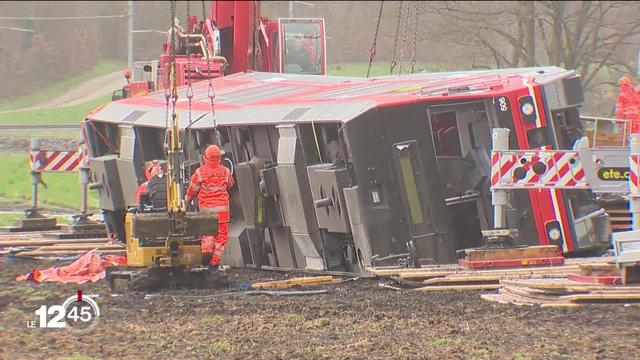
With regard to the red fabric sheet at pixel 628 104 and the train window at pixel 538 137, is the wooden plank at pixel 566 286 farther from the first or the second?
the red fabric sheet at pixel 628 104

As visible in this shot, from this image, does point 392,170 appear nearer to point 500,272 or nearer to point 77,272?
point 500,272

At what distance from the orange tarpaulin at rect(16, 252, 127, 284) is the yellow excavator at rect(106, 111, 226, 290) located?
5.03 ft

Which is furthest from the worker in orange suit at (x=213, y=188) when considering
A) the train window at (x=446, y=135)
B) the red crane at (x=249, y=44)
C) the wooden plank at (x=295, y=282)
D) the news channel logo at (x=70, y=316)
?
the red crane at (x=249, y=44)

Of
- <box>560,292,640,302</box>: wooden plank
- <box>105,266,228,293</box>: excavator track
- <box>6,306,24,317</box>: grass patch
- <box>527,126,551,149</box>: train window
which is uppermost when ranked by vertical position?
<box>527,126,551,149</box>: train window

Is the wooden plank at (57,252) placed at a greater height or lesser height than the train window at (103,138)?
lesser

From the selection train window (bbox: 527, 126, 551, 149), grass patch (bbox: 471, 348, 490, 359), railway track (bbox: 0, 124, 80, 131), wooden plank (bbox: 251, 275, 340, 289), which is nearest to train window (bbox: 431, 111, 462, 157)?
train window (bbox: 527, 126, 551, 149)

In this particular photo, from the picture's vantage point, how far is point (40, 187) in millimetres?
34812

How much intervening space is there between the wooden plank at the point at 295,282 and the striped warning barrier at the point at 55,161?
454 inches

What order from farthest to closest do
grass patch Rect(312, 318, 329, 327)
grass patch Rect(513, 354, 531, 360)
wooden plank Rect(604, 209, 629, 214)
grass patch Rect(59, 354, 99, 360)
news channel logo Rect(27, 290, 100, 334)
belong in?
wooden plank Rect(604, 209, 629, 214)
news channel logo Rect(27, 290, 100, 334)
grass patch Rect(312, 318, 329, 327)
grass patch Rect(59, 354, 99, 360)
grass patch Rect(513, 354, 531, 360)

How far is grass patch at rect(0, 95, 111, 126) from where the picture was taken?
1517 inches

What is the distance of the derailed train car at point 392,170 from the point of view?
14.9 metres

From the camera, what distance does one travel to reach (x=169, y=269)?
14.8 meters

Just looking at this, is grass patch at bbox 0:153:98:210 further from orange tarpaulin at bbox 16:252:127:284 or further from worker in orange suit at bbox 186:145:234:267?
worker in orange suit at bbox 186:145:234:267

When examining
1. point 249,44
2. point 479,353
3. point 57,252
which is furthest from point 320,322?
point 249,44
